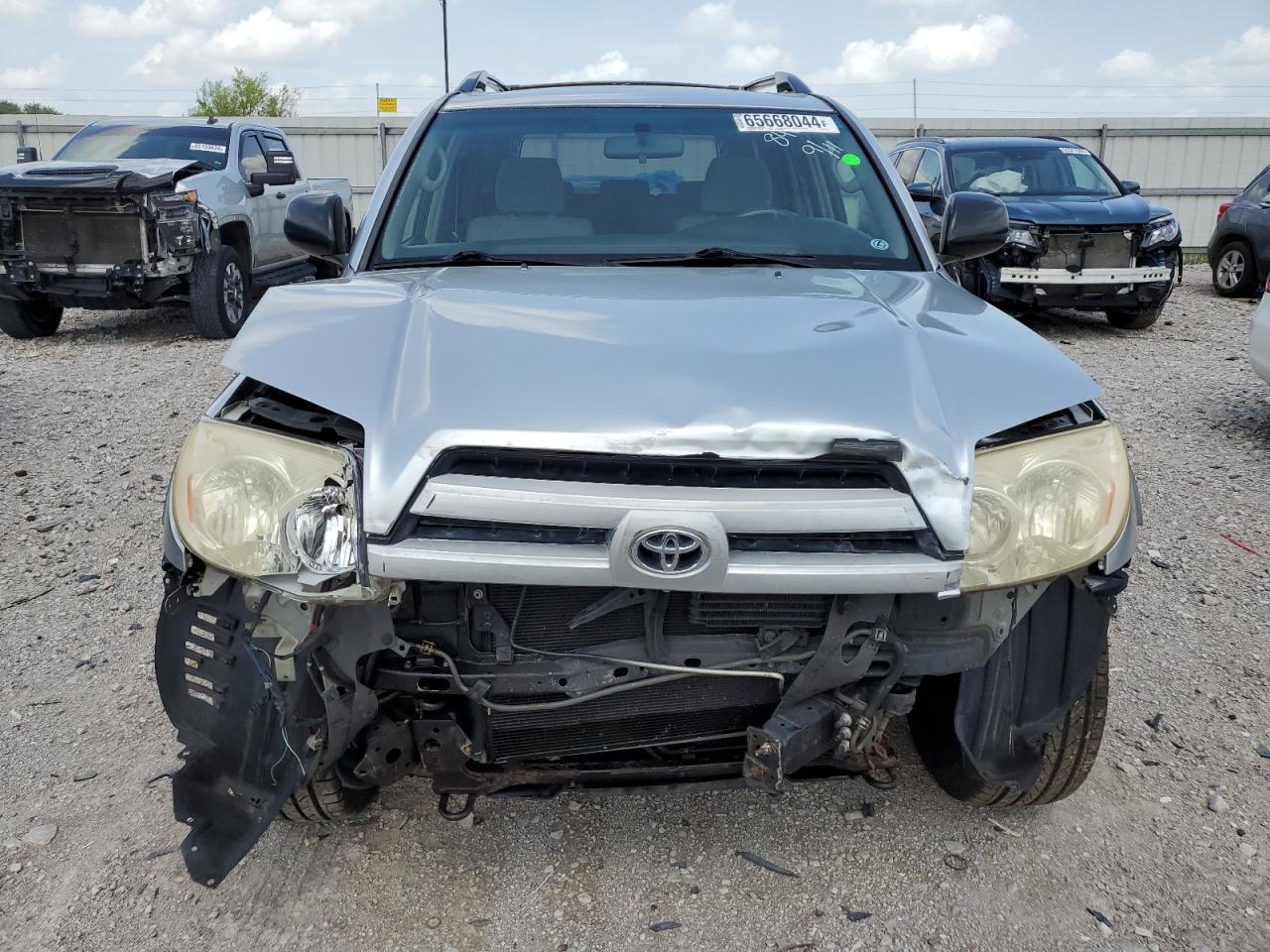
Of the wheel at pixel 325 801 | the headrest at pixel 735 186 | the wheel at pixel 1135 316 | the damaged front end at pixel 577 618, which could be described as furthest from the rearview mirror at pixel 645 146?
the wheel at pixel 1135 316

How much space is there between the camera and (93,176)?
322 inches

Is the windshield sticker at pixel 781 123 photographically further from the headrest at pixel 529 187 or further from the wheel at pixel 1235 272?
the wheel at pixel 1235 272

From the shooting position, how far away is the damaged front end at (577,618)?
184 cm

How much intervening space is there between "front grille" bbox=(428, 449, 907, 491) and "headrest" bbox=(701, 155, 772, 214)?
1.48 meters

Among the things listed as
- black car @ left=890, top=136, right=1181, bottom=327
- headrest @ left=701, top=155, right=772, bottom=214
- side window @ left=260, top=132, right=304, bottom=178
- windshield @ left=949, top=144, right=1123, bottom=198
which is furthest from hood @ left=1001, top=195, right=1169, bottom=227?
side window @ left=260, top=132, right=304, bottom=178

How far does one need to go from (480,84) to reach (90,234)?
5.82 meters

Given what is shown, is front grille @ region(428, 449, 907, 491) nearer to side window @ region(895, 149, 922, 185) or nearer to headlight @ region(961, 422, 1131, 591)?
headlight @ region(961, 422, 1131, 591)

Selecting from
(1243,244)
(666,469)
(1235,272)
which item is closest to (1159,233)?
(1243,244)

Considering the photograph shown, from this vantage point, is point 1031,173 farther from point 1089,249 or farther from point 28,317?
point 28,317

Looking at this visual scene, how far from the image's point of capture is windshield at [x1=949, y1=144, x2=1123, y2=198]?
999cm

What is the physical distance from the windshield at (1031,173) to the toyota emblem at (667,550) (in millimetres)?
9000

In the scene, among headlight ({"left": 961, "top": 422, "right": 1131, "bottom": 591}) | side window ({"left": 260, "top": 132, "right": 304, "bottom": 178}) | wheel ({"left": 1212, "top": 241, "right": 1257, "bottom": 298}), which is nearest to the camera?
headlight ({"left": 961, "top": 422, "right": 1131, "bottom": 591})

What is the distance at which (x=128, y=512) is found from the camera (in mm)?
4883

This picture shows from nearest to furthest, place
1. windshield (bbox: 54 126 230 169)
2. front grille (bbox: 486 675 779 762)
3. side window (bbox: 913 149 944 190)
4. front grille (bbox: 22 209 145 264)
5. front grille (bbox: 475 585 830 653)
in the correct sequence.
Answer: front grille (bbox: 475 585 830 653) → front grille (bbox: 486 675 779 762) → front grille (bbox: 22 209 145 264) → windshield (bbox: 54 126 230 169) → side window (bbox: 913 149 944 190)
